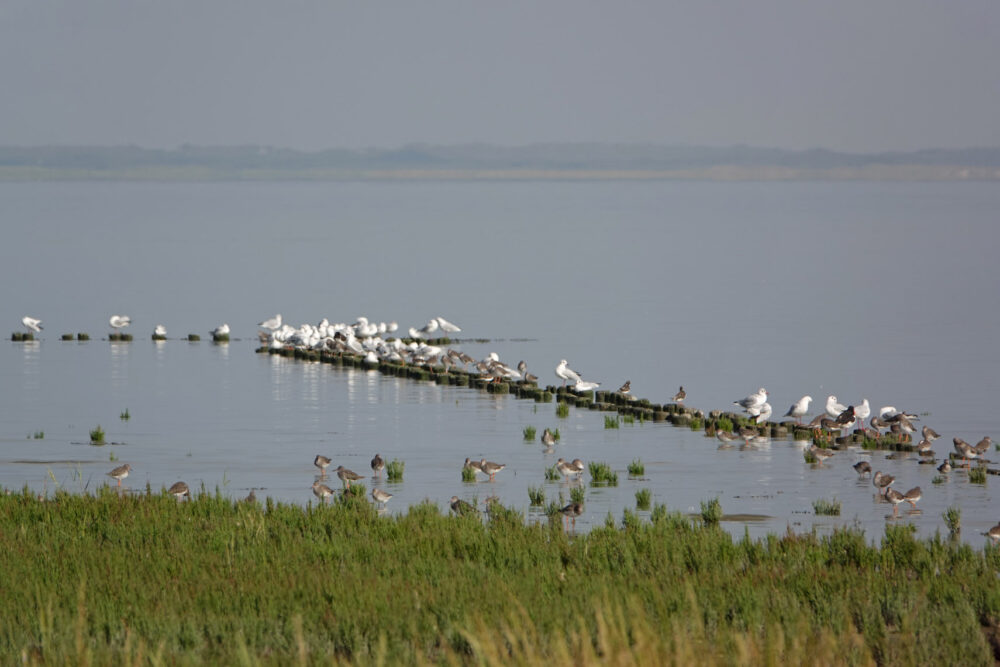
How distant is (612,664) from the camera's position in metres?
9.33

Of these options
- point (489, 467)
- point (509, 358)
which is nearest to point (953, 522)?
point (489, 467)

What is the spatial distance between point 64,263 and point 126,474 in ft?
224

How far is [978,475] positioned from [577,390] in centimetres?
1108

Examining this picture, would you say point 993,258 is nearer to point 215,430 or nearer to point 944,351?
point 944,351

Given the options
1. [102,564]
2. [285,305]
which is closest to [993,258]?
[285,305]

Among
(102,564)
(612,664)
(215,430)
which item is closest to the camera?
(612,664)

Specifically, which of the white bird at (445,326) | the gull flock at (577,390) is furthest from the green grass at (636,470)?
the white bird at (445,326)

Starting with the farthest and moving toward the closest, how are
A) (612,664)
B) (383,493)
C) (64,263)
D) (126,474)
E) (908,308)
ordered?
(64,263), (908,308), (126,474), (383,493), (612,664)

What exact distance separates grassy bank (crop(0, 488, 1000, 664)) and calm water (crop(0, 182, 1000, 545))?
11.5 feet

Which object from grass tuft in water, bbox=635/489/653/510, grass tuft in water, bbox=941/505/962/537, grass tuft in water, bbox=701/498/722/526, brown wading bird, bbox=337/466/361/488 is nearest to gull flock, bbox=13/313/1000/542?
brown wading bird, bbox=337/466/361/488

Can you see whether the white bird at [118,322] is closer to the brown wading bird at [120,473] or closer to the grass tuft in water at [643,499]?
the brown wading bird at [120,473]

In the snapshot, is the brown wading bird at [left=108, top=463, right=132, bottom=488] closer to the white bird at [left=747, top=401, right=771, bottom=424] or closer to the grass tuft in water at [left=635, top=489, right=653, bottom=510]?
the grass tuft in water at [left=635, top=489, right=653, bottom=510]

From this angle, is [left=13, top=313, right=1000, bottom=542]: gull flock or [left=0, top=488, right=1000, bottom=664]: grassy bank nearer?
[left=0, top=488, right=1000, bottom=664]: grassy bank

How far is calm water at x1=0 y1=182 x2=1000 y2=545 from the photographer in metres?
22.4
